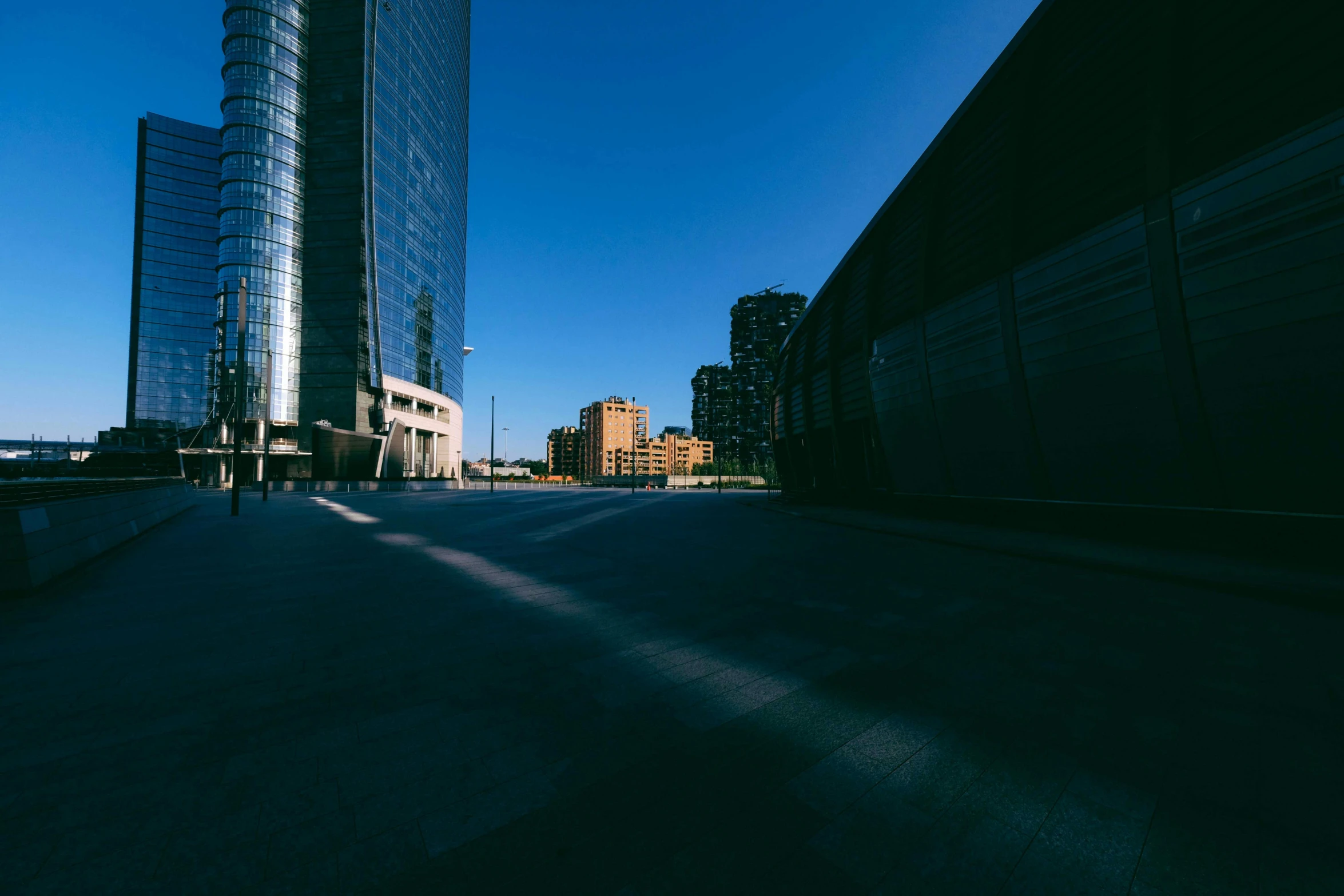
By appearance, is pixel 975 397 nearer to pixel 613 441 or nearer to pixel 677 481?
pixel 677 481

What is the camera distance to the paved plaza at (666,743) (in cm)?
204

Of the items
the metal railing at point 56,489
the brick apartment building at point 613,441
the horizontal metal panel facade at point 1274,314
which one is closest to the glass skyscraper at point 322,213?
the metal railing at point 56,489

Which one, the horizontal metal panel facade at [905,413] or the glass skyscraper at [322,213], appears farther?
the glass skyscraper at [322,213]

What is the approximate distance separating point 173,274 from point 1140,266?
428 feet

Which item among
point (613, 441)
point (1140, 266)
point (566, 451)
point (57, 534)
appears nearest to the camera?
point (57, 534)

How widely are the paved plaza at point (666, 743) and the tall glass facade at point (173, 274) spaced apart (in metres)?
111

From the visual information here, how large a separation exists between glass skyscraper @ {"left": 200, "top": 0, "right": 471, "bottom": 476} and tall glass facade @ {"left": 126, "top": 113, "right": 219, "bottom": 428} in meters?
13.8

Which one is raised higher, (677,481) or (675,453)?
(675,453)

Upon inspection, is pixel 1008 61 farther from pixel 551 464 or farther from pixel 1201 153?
pixel 551 464

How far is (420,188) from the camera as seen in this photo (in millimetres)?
83375

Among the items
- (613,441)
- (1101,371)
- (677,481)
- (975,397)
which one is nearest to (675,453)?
(613,441)

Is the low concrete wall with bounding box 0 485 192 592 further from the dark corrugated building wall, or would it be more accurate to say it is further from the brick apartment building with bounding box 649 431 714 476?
the brick apartment building with bounding box 649 431 714 476

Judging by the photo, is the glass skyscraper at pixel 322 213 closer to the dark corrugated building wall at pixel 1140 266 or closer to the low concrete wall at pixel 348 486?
the low concrete wall at pixel 348 486

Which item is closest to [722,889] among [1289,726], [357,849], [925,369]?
[357,849]
